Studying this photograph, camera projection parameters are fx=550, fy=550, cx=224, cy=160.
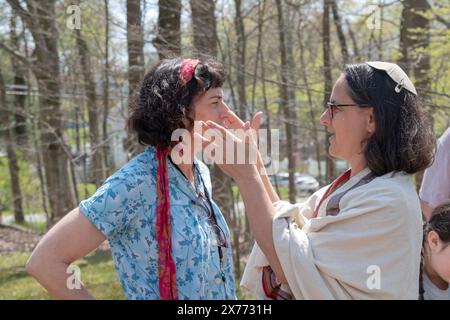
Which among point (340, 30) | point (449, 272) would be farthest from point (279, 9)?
point (449, 272)

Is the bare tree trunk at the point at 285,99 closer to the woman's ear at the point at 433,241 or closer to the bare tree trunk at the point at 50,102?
the bare tree trunk at the point at 50,102

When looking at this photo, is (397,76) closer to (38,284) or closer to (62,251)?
(62,251)

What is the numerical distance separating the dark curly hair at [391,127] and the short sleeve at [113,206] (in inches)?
31.0

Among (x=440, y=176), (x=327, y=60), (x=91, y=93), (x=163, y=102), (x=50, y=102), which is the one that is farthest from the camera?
(x=50, y=102)

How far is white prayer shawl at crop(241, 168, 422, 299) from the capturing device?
1652mm

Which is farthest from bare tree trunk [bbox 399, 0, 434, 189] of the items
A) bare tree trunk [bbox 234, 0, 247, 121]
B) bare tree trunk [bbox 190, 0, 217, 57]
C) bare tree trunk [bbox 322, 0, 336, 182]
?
bare tree trunk [bbox 190, 0, 217, 57]

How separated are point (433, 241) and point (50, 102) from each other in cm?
857

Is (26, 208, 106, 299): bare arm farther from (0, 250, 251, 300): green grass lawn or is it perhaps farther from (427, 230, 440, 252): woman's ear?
(0, 250, 251, 300): green grass lawn

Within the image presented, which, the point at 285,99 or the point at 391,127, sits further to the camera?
the point at 285,99

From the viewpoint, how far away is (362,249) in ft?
5.45

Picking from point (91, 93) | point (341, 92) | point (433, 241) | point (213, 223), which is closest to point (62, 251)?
point (213, 223)
